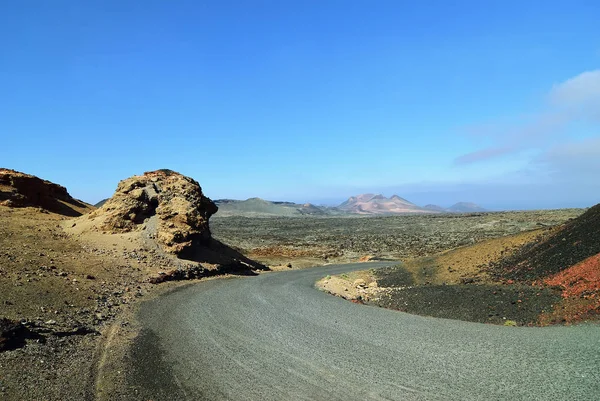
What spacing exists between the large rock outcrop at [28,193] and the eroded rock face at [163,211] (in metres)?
6.88

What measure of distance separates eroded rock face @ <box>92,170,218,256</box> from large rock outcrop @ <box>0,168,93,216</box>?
688cm

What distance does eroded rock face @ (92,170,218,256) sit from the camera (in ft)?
81.0

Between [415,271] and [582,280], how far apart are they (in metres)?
10.2

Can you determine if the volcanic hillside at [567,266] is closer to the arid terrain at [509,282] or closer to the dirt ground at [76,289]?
the arid terrain at [509,282]

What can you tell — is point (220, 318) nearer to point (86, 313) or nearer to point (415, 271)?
point (86, 313)

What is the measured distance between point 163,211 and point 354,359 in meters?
20.5

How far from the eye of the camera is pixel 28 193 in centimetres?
3067

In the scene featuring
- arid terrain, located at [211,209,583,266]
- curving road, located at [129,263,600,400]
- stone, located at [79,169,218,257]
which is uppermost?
stone, located at [79,169,218,257]

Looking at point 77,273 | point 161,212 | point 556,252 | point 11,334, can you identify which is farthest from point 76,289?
point 556,252

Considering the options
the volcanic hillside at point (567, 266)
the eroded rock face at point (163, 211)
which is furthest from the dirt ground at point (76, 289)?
the volcanic hillside at point (567, 266)

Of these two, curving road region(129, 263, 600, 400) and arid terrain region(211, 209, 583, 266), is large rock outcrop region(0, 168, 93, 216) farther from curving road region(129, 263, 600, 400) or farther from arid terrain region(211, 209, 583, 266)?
curving road region(129, 263, 600, 400)

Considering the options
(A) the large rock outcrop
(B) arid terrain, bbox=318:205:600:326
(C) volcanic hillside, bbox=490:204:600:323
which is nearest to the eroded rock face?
(A) the large rock outcrop

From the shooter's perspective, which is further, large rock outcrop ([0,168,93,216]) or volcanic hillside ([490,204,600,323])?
large rock outcrop ([0,168,93,216])

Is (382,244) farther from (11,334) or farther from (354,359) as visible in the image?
(11,334)
